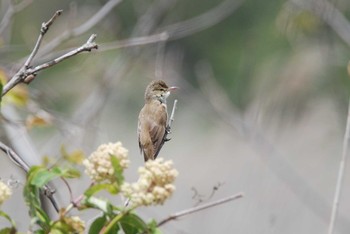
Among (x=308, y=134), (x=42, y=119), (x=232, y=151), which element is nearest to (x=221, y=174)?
(x=232, y=151)

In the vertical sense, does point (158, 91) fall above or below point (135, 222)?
above

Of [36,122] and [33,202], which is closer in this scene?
[33,202]

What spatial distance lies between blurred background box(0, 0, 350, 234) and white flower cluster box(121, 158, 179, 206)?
0.47 metres

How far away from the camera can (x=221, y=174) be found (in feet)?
37.6

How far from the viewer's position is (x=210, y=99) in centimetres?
606

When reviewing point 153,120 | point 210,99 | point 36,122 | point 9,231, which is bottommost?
point 9,231

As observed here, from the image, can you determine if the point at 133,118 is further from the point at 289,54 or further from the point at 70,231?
the point at 70,231

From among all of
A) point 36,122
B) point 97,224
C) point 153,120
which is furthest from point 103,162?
point 153,120

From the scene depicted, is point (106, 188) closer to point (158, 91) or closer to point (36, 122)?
point (36, 122)

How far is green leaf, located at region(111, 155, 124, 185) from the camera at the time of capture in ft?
4.34

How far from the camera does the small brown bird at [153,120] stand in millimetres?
4068

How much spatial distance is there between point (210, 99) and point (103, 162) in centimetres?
476

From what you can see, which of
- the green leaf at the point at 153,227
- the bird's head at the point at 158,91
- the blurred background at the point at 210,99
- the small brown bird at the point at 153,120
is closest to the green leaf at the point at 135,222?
the green leaf at the point at 153,227

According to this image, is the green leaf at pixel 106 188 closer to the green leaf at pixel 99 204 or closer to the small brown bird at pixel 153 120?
the green leaf at pixel 99 204
